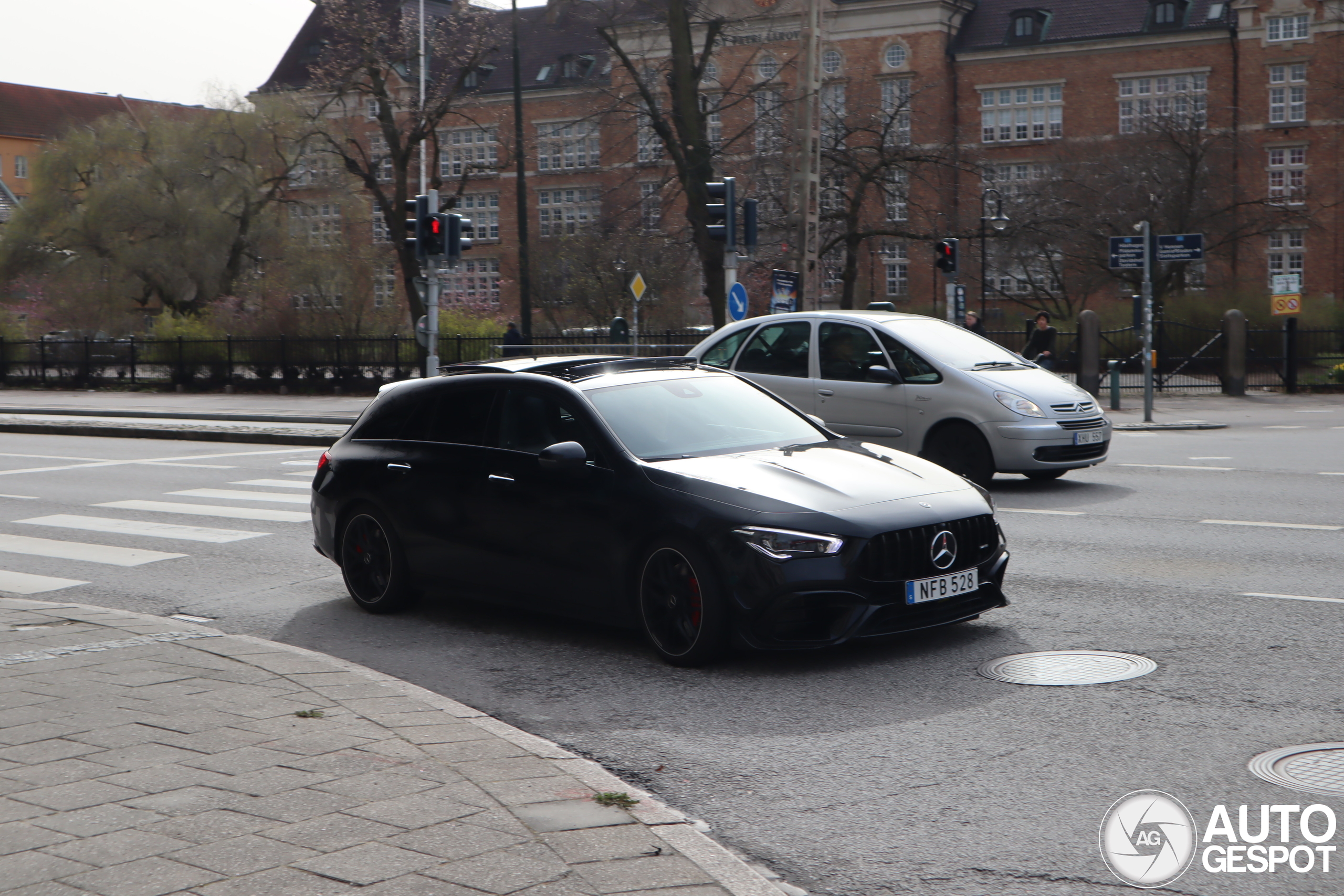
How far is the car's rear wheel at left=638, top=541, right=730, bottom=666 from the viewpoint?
645 cm

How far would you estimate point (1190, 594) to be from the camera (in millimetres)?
7984

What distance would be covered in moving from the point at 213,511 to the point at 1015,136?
2410 inches

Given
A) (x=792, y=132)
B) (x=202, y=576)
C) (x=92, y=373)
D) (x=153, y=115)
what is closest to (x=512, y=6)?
(x=792, y=132)

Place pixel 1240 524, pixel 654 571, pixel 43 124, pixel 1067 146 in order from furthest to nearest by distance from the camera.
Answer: pixel 43 124 → pixel 1067 146 → pixel 1240 524 → pixel 654 571

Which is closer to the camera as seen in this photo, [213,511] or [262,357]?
[213,511]

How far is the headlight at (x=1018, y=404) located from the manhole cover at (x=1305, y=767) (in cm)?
797

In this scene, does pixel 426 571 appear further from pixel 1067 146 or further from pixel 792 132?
pixel 1067 146

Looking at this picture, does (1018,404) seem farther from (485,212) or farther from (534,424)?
(485,212)

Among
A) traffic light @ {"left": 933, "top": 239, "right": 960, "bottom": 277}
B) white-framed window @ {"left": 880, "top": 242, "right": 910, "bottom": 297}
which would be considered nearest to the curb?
traffic light @ {"left": 933, "top": 239, "right": 960, "bottom": 277}

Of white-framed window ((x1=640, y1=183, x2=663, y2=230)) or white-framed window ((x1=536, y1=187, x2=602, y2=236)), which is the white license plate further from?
white-framed window ((x1=536, y1=187, x2=602, y2=236))

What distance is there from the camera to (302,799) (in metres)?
4.43

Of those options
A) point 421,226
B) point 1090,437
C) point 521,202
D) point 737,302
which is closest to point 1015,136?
point 521,202

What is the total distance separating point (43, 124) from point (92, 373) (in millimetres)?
84877

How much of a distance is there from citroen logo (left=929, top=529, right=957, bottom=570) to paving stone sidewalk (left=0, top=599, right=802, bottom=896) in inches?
90.5
